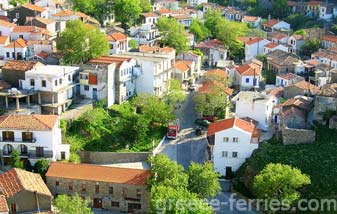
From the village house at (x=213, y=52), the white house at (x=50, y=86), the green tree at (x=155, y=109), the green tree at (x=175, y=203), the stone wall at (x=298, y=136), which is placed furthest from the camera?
the village house at (x=213, y=52)

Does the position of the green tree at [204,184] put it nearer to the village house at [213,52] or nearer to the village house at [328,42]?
the village house at [213,52]

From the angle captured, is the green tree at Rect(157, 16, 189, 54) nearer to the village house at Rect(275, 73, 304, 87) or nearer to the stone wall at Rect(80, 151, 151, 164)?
the village house at Rect(275, 73, 304, 87)

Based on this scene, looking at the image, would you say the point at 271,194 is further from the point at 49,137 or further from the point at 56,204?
the point at 49,137

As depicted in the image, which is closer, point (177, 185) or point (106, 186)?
point (177, 185)

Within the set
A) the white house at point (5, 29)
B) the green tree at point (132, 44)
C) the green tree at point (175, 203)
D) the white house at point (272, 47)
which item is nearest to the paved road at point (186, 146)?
the green tree at point (175, 203)

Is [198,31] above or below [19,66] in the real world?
below

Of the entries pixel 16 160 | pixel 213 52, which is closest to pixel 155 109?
pixel 16 160

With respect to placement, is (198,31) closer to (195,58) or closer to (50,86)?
(195,58)

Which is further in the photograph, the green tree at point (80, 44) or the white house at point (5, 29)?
the white house at point (5, 29)
